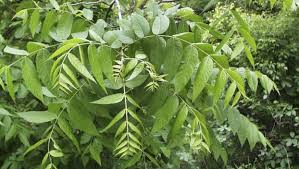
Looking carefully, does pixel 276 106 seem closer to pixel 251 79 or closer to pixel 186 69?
pixel 251 79

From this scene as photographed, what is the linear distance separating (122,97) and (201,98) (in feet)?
0.98

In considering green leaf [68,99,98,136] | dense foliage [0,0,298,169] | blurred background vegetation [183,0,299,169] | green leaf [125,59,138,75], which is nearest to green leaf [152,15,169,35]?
Result: dense foliage [0,0,298,169]

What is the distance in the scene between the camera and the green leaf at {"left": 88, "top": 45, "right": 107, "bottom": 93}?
1.11 meters

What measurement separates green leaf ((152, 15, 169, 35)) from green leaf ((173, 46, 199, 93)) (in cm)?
9

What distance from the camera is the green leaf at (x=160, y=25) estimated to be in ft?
3.97

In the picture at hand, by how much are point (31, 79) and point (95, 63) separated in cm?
20

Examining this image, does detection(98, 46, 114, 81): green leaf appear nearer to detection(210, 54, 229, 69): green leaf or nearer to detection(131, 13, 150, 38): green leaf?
detection(131, 13, 150, 38): green leaf

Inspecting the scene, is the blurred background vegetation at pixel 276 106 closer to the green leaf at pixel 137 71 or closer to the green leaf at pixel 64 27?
the green leaf at pixel 64 27

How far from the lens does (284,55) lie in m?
5.06

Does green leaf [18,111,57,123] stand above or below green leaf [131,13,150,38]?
below

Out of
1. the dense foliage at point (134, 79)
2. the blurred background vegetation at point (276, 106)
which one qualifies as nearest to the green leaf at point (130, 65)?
the dense foliage at point (134, 79)

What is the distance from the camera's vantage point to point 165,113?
46.1 inches

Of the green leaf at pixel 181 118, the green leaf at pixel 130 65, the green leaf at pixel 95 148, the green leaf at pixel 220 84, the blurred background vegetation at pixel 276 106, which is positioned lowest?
the blurred background vegetation at pixel 276 106

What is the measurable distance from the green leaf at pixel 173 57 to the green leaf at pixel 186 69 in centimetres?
2
